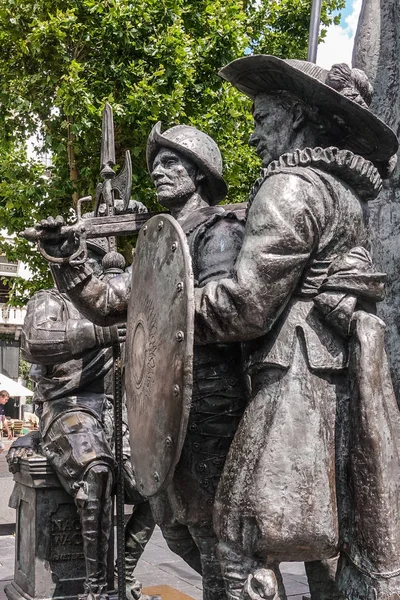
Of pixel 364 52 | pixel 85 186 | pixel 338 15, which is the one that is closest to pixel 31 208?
pixel 85 186

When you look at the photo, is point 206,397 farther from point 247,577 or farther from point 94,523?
point 94,523

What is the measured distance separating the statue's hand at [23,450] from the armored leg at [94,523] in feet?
2.08

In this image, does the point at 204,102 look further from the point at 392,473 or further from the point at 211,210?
the point at 392,473

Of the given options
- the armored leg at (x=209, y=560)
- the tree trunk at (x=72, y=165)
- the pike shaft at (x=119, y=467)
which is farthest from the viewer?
the tree trunk at (x=72, y=165)

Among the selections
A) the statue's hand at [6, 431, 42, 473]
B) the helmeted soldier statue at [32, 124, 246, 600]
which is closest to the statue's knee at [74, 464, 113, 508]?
the statue's hand at [6, 431, 42, 473]

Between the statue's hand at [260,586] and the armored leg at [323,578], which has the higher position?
the statue's hand at [260,586]

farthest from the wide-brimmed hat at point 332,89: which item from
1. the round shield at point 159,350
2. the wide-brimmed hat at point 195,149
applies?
the round shield at point 159,350

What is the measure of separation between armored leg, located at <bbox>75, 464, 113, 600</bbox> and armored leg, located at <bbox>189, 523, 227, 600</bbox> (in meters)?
1.42

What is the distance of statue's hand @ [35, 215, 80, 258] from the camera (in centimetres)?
301

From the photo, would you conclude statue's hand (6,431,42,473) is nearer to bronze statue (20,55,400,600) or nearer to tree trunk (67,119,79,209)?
bronze statue (20,55,400,600)

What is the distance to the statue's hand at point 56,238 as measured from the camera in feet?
9.89

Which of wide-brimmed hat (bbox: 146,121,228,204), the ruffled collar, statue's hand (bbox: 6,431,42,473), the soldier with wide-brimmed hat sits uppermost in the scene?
wide-brimmed hat (bbox: 146,121,228,204)

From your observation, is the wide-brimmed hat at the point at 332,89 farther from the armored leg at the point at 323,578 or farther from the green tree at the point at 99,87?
the green tree at the point at 99,87

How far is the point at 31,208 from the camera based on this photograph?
1360 cm
